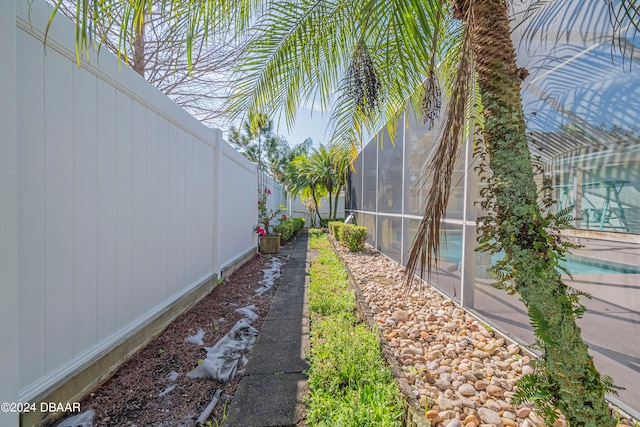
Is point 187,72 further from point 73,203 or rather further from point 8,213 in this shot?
point 8,213

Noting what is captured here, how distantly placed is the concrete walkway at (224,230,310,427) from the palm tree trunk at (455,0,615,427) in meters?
1.27

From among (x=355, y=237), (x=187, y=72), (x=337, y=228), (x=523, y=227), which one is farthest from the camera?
(x=337, y=228)

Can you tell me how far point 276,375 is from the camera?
1966 mm

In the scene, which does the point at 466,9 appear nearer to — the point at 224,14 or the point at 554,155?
the point at 224,14

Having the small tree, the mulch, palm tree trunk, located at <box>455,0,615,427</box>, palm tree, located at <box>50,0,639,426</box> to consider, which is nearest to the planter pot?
the small tree

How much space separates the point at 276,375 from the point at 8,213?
172cm

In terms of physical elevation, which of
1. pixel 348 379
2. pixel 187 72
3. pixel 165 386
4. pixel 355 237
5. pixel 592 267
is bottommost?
pixel 165 386

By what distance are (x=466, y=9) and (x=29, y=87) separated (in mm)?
2101

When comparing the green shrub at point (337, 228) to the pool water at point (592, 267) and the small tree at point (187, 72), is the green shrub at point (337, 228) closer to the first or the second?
the small tree at point (187, 72)

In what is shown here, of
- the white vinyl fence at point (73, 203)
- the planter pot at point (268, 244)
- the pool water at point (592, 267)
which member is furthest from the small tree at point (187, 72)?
the pool water at point (592, 267)

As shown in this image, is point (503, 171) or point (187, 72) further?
point (187, 72)

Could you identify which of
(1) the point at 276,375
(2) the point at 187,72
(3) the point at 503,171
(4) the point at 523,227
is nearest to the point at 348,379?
(1) the point at 276,375

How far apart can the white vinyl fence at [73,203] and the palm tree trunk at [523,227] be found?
1.99 m

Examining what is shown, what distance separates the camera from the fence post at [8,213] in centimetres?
114
